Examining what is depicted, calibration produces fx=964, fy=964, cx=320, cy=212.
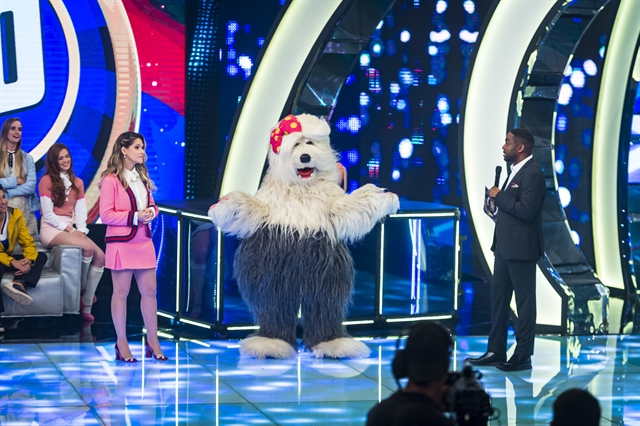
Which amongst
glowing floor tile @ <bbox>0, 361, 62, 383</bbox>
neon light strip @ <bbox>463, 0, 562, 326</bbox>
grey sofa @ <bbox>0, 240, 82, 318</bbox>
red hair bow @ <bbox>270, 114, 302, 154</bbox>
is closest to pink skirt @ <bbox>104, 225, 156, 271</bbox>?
glowing floor tile @ <bbox>0, 361, 62, 383</bbox>

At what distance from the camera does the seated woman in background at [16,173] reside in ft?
26.0

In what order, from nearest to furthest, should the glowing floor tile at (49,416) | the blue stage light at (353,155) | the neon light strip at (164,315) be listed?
1. the glowing floor tile at (49,416)
2. the neon light strip at (164,315)
3. the blue stage light at (353,155)

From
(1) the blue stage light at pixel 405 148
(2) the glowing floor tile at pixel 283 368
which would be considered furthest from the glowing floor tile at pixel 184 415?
(1) the blue stage light at pixel 405 148

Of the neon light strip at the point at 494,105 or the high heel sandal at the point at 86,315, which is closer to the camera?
the neon light strip at the point at 494,105

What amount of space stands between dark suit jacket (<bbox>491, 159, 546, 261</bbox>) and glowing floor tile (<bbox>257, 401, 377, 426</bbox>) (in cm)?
138

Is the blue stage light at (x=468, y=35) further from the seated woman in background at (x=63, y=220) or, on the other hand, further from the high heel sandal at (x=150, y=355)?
the high heel sandal at (x=150, y=355)

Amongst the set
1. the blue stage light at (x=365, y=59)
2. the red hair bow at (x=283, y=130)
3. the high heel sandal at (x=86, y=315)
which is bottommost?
the high heel sandal at (x=86, y=315)

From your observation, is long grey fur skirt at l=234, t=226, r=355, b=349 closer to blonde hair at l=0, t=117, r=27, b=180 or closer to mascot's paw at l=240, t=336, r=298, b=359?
mascot's paw at l=240, t=336, r=298, b=359

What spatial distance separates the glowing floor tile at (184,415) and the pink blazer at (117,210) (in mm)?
1247

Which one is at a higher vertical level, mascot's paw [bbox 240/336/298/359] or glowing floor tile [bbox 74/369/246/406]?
mascot's paw [bbox 240/336/298/359]

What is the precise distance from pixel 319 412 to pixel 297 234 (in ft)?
4.60

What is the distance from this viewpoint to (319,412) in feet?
16.4

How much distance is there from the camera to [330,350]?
6207mm

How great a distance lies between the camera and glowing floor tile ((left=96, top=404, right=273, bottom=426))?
475 centimetres
